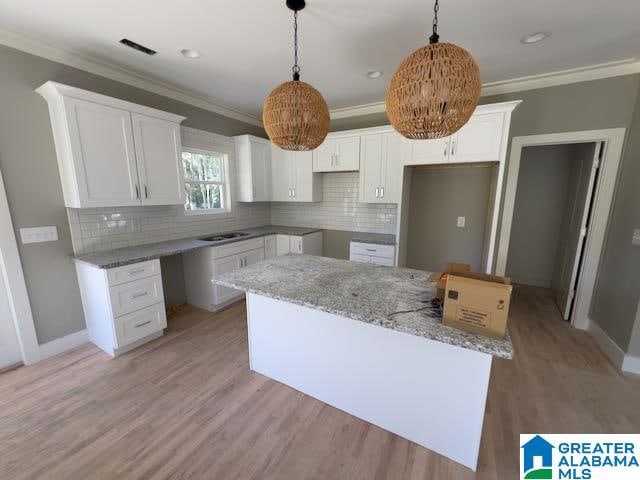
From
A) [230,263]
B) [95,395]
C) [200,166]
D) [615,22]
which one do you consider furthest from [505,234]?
[95,395]

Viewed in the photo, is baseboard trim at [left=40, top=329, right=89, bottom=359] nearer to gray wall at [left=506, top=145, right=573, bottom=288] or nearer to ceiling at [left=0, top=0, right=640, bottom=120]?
ceiling at [left=0, top=0, right=640, bottom=120]

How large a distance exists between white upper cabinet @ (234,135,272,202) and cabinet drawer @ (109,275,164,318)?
71.6 inches

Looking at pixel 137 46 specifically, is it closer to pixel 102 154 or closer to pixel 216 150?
pixel 102 154

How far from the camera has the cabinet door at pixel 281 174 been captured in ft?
13.3

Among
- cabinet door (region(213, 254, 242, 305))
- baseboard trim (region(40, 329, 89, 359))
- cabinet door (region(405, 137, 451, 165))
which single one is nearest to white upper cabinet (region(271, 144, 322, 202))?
cabinet door (region(213, 254, 242, 305))

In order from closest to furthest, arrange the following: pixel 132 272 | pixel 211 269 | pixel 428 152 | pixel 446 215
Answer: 1. pixel 132 272
2. pixel 428 152
3. pixel 211 269
4. pixel 446 215

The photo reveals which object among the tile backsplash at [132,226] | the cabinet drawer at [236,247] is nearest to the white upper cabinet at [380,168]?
the cabinet drawer at [236,247]

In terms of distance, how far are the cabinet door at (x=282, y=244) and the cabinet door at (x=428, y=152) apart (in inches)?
78.6

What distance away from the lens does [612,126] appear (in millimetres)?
2566

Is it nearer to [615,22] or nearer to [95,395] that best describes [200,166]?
[95,395]

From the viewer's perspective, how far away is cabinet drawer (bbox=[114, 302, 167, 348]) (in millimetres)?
2348

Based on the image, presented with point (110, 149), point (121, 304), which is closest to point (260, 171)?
point (110, 149)

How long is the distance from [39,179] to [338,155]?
308cm

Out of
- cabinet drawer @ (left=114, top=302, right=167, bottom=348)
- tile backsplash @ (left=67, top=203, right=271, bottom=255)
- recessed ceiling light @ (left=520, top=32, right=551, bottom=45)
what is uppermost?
recessed ceiling light @ (left=520, top=32, right=551, bottom=45)
